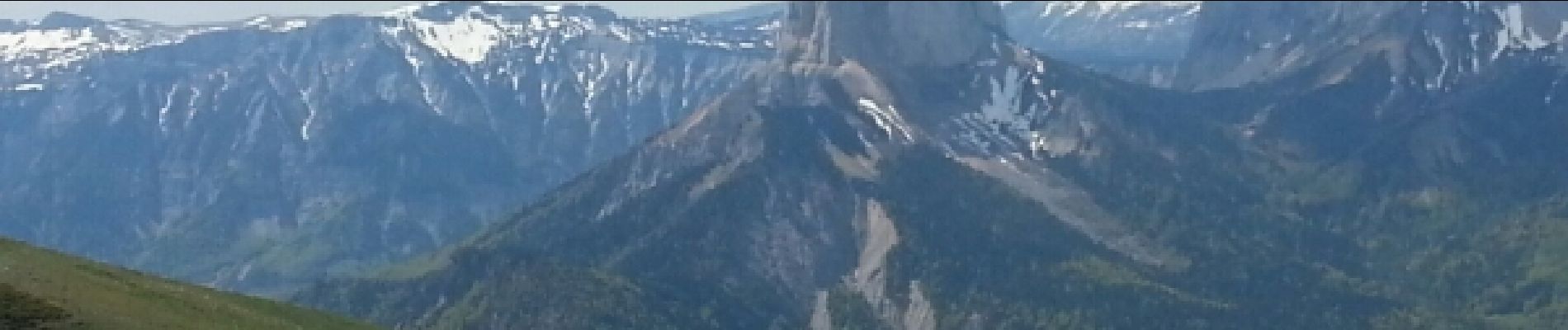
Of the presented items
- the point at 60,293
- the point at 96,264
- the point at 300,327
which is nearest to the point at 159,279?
the point at 96,264

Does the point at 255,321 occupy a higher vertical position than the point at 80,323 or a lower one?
lower

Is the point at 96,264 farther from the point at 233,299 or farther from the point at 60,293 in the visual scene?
the point at 60,293

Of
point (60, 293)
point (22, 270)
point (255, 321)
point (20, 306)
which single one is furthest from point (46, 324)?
point (255, 321)

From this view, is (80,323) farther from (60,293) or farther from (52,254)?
(52,254)

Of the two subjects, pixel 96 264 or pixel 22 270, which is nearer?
pixel 22 270

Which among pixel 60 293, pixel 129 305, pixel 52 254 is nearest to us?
pixel 60 293

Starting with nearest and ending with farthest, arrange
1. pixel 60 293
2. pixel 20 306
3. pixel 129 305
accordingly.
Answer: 1. pixel 20 306
2. pixel 60 293
3. pixel 129 305
